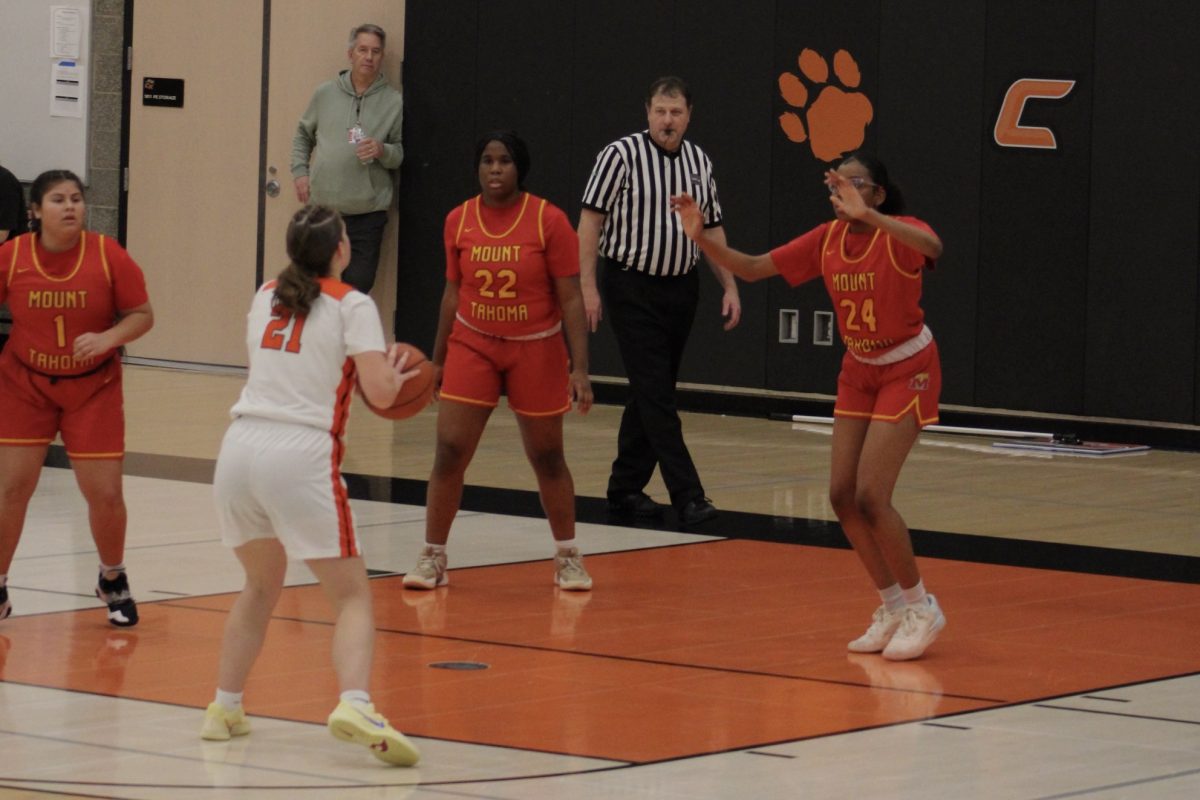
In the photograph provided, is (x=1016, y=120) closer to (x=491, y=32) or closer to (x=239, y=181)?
(x=491, y=32)

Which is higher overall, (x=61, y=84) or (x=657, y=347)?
(x=61, y=84)

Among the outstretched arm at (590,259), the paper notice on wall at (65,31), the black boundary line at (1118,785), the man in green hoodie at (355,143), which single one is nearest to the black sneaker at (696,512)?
the outstretched arm at (590,259)

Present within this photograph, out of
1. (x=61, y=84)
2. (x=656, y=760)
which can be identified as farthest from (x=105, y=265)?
(x=61, y=84)

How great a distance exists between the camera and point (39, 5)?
1755 centimetres

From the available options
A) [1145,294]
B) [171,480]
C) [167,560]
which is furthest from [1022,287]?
[167,560]

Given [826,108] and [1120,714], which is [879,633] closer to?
[1120,714]

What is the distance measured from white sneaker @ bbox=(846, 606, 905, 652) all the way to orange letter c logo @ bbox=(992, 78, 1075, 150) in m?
7.25

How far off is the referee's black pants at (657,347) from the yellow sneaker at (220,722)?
4.54 metres

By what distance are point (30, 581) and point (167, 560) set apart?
0.72 metres

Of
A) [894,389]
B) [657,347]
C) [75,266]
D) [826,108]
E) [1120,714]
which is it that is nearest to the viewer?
[1120,714]

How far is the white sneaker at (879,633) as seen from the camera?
7.60 meters

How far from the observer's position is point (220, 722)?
605 centimetres

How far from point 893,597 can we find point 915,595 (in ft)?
0.37

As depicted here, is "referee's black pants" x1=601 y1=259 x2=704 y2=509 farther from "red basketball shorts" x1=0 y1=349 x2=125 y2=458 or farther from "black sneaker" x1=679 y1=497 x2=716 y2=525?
"red basketball shorts" x1=0 y1=349 x2=125 y2=458
